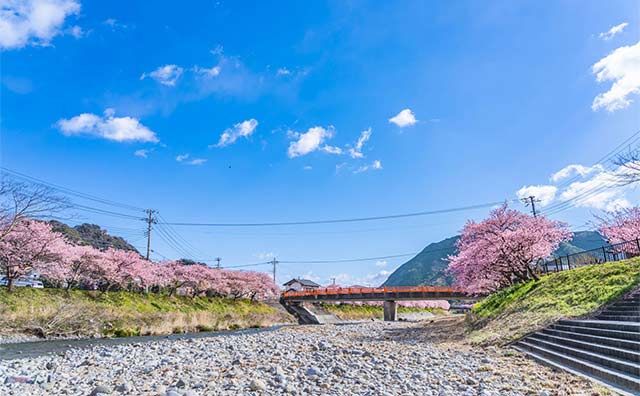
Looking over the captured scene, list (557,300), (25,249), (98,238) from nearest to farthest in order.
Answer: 1. (557,300)
2. (25,249)
3. (98,238)

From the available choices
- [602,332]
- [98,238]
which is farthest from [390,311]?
[98,238]

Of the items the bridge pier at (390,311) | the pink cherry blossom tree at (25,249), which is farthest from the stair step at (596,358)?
the bridge pier at (390,311)

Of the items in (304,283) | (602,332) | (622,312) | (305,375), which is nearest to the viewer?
(305,375)

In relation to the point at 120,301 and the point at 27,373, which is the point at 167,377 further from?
the point at 120,301

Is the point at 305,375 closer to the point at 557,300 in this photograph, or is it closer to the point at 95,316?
the point at 557,300

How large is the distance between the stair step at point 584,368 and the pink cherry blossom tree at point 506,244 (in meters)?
11.5

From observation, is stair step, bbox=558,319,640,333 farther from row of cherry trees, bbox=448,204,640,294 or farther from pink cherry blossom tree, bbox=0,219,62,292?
pink cherry blossom tree, bbox=0,219,62,292

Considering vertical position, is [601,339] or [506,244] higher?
[506,244]

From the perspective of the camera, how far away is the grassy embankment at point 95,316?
22.5 meters

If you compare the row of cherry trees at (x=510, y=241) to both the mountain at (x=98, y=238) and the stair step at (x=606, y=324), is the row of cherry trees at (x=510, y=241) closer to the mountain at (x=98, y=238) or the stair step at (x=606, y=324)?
the stair step at (x=606, y=324)

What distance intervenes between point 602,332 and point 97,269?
4033cm

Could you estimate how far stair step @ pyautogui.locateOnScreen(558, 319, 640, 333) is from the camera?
898cm

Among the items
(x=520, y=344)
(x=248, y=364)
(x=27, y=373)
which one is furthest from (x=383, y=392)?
(x=27, y=373)

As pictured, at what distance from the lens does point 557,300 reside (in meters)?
14.3
